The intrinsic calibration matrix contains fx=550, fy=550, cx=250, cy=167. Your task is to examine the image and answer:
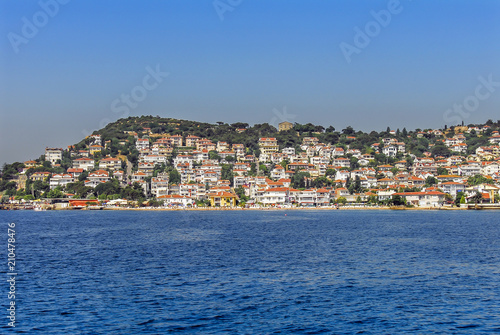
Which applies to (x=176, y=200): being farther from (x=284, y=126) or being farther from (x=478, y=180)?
(x=284, y=126)

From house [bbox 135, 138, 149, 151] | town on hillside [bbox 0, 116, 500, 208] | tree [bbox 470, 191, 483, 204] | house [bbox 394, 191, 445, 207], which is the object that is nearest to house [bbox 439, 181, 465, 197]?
town on hillside [bbox 0, 116, 500, 208]

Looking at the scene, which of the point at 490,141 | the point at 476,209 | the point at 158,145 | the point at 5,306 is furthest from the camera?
the point at 490,141

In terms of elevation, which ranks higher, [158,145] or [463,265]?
[158,145]

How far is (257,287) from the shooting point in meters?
17.6

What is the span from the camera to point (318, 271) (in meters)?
20.5

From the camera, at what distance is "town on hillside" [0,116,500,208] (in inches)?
3344

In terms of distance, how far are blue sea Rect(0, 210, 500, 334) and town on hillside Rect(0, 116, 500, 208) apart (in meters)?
54.8

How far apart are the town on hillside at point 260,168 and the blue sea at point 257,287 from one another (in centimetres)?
5479

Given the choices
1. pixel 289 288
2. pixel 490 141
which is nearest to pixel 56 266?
pixel 289 288

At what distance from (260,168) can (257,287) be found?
298 feet

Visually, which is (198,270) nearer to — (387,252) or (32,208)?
(387,252)

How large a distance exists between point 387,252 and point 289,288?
10048 millimetres

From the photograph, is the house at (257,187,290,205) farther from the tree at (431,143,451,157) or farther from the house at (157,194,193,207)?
the tree at (431,143,451,157)

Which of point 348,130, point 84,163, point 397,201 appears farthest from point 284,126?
point 397,201
